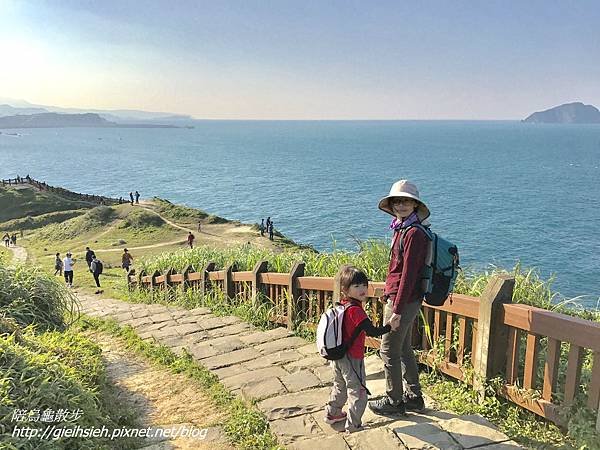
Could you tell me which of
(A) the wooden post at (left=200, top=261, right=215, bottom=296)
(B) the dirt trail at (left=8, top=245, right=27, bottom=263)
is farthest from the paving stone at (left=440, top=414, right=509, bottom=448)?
(B) the dirt trail at (left=8, top=245, right=27, bottom=263)

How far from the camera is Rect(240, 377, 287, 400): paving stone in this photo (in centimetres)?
440

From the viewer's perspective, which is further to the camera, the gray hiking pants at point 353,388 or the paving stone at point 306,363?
the paving stone at point 306,363

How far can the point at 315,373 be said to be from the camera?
4754 mm

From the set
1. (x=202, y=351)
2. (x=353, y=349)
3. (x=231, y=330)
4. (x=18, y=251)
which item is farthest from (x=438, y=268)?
(x=18, y=251)

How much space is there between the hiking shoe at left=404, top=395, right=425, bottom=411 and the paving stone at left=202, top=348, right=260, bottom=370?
6.78ft

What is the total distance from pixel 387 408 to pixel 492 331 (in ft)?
3.35

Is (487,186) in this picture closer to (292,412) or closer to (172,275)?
(172,275)

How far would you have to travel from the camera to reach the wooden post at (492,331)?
377cm

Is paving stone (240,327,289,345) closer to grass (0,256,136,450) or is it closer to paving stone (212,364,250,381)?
paving stone (212,364,250,381)

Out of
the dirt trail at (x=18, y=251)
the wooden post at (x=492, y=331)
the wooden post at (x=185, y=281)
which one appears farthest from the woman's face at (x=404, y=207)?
the dirt trail at (x=18, y=251)

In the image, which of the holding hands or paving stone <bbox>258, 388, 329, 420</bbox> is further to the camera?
paving stone <bbox>258, 388, 329, 420</bbox>

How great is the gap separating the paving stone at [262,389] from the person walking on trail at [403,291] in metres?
0.94

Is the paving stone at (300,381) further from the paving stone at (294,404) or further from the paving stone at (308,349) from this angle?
the paving stone at (308,349)

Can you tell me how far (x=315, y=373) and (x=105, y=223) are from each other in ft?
114
